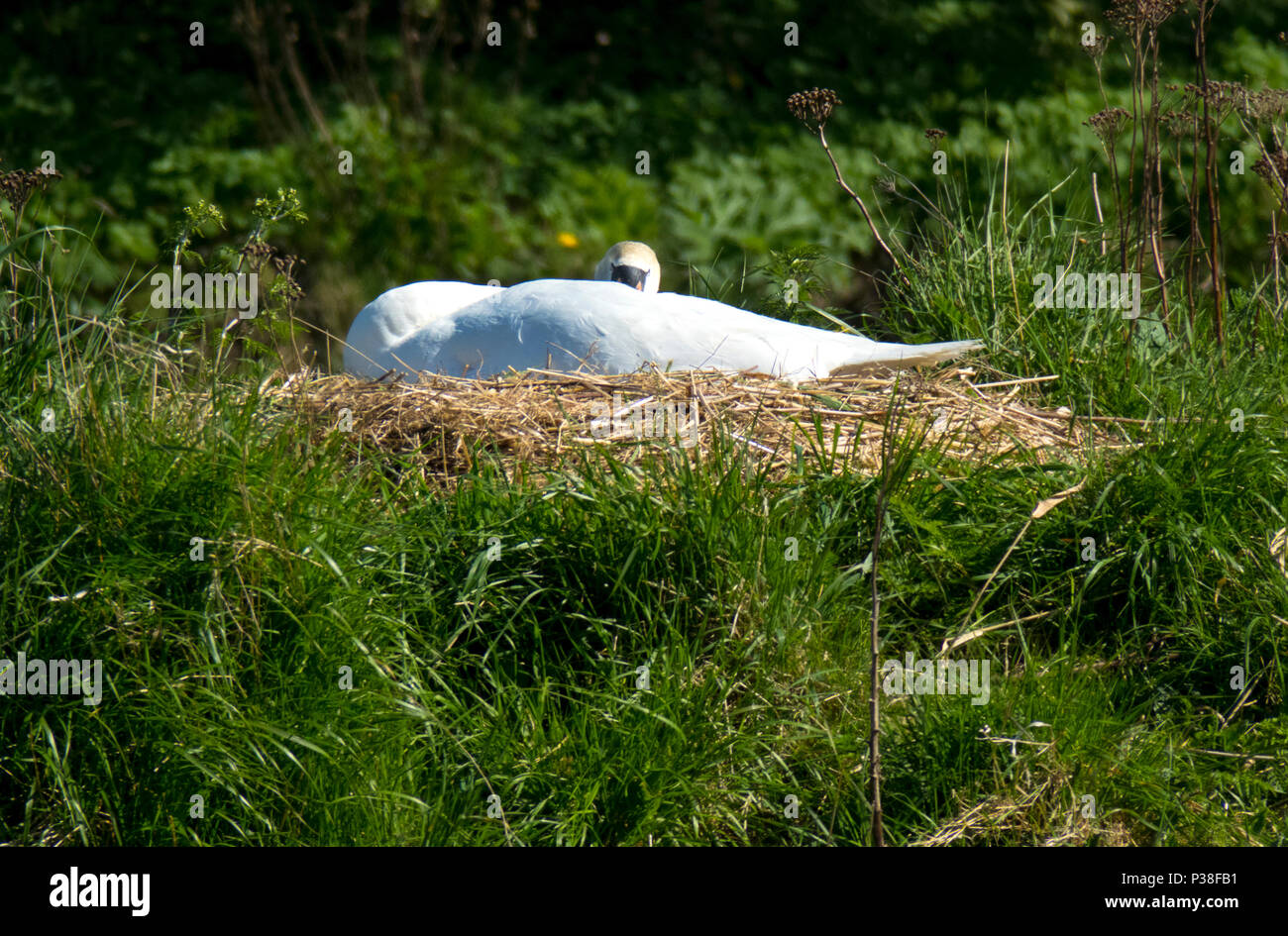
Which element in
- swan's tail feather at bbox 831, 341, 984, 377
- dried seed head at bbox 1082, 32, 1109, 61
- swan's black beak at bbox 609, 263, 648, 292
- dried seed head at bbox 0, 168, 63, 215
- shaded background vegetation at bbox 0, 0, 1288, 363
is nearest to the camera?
dried seed head at bbox 0, 168, 63, 215

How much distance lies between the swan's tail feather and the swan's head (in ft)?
4.47

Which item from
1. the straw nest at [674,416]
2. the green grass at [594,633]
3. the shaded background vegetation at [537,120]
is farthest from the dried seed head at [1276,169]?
the shaded background vegetation at [537,120]

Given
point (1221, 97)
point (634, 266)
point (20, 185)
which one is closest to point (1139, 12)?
point (1221, 97)

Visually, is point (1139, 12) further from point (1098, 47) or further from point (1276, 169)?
point (1098, 47)

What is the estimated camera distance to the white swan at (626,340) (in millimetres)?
4449

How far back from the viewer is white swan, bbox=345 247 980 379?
4.45 metres

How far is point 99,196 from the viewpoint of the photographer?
7344 mm

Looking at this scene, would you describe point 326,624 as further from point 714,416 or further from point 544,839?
point 714,416

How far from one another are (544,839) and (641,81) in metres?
6.75

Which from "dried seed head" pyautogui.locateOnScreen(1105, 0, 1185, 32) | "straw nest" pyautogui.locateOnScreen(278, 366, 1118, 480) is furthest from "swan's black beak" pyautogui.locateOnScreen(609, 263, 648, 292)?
"dried seed head" pyautogui.locateOnScreen(1105, 0, 1185, 32)

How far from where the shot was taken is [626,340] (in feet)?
14.6

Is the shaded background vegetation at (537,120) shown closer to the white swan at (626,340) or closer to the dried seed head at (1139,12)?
the white swan at (626,340)

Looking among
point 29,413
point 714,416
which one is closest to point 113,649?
point 29,413

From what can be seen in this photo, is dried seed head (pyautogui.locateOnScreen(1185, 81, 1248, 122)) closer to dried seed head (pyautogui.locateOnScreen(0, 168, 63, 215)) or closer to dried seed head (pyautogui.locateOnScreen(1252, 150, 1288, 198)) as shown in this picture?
dried seed head (pyautogui.locateOnScreen(1252, 150, 1288, 198))
